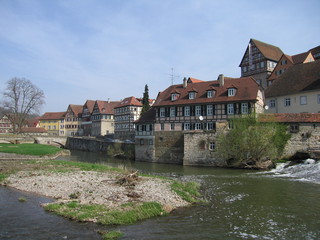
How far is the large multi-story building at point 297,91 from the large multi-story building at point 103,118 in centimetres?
4552

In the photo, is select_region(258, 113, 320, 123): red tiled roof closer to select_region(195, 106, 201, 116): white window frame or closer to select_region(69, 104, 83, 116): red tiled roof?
select_region(195, 106, 201, 116): white window frame

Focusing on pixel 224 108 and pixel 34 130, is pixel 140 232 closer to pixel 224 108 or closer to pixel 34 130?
pixel 224 108

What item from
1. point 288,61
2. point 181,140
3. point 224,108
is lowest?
point 181,140

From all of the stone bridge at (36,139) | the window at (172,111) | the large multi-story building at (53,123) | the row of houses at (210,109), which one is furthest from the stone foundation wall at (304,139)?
the large multi-story building at (53,123)

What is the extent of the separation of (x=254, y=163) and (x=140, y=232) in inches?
910

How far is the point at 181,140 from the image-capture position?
39.0 meters

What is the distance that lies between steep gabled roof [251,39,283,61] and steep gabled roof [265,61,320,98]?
18201 mm

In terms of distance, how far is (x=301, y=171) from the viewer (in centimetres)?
2684

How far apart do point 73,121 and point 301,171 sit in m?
74.6

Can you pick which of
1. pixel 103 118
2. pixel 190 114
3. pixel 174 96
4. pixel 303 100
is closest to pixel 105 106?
pixel 103 118

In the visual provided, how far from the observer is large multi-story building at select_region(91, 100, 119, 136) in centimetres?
7831

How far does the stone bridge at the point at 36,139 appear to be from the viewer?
62.3 m

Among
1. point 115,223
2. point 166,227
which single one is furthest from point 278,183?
point 115,223

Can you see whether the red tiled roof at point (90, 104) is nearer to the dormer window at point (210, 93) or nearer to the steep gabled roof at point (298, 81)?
the dormer window at point (210, 93)
